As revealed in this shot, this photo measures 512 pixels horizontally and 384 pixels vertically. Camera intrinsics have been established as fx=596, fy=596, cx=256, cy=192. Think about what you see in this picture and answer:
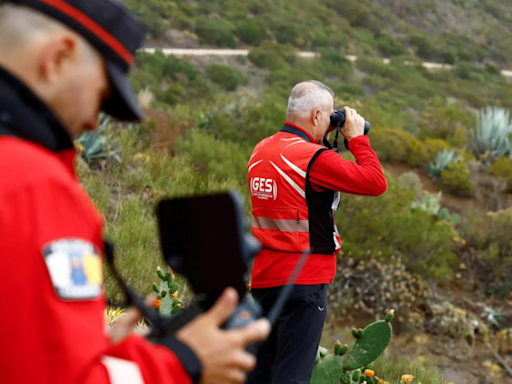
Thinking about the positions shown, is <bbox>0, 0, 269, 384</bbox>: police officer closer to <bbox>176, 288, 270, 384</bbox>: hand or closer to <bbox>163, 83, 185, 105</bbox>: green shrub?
<bbox>176, 288, 270, 384</bbox>: hand

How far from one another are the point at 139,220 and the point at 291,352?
242cm

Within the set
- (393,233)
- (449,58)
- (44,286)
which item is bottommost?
(393,233)

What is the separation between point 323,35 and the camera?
31.7 metres

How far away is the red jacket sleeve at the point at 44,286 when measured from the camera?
1.00m

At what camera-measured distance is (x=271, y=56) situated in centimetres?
2558

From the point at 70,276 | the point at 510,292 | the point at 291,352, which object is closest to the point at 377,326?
the point at 291,352

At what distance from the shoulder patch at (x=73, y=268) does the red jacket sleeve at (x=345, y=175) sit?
2390 millimetres

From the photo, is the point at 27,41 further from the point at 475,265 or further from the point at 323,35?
the point at 323,35

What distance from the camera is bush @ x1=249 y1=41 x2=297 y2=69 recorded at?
82.9ft

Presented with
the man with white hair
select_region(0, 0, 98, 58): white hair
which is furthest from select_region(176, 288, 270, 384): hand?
the man with white hair

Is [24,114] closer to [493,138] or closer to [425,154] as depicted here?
[425,154]

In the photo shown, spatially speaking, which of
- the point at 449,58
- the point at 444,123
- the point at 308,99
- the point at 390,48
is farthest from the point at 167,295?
the point at 449,58

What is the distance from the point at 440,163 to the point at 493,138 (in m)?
1.97

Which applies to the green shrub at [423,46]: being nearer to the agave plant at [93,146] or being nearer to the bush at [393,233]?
the bush at [393,233]
